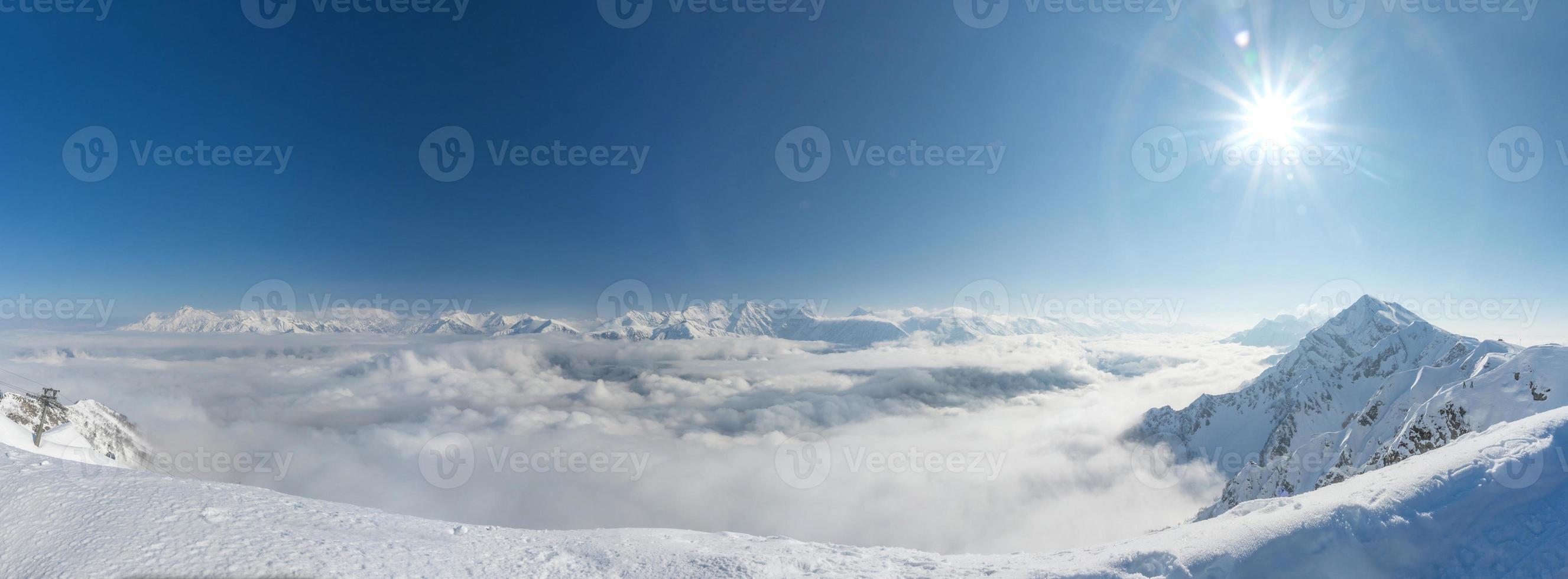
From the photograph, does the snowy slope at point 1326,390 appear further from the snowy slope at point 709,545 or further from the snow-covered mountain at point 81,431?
the snow-covered mountain at point 81,431

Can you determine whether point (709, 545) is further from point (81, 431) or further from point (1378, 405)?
point (81, 431)

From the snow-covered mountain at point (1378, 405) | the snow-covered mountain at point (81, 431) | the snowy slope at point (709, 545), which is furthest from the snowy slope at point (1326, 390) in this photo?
the snow-covered mountain at point (81, 431)

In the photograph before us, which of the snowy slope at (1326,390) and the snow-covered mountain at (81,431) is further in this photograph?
the snowy slope at (1326,390)

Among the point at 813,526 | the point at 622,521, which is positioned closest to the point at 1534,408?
the point at 813,526

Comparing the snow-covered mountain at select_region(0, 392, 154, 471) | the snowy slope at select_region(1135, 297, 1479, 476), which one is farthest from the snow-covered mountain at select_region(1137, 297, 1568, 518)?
the snow-covered mountain at select_region(0, 392, 154, 471)

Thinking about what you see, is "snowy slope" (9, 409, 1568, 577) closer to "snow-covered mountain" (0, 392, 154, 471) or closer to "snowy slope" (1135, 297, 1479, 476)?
"snow-covered mountain" (0, 392, 154, 471)

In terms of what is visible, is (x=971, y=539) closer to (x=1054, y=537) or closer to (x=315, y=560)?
(x=1054, y=537)
